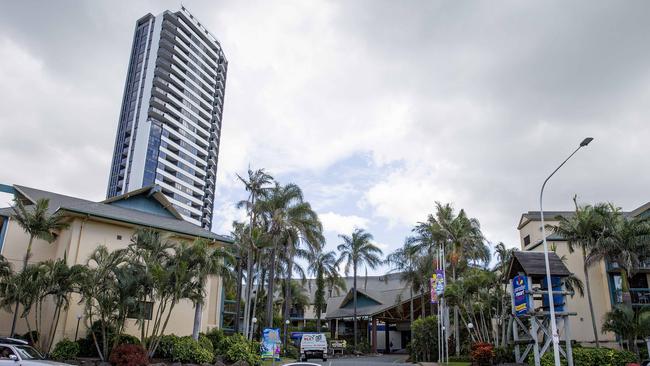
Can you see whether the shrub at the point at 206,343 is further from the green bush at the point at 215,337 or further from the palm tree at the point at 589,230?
the palm tree at the point at 589,230

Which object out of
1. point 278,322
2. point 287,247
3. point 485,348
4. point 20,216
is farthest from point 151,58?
point 485,348

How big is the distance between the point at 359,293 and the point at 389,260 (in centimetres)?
692

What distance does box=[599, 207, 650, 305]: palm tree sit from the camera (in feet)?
102

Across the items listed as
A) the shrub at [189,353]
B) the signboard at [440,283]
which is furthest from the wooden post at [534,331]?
the shrub at [189,353]

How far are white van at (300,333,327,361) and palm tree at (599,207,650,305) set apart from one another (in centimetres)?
2100

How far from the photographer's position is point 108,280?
2384 centimetres

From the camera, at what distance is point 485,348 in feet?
93.9

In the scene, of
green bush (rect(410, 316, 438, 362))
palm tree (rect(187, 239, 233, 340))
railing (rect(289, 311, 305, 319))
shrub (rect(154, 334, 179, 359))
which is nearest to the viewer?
palm tree (rect(187, 239, 233, 340))

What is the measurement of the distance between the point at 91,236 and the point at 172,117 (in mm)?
84248

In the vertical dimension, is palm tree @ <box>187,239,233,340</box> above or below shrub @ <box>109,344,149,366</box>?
above

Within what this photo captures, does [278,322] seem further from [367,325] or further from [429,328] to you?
[429,328]

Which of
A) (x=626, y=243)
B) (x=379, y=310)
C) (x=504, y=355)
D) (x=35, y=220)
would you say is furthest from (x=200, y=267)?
(x=379, y=310)

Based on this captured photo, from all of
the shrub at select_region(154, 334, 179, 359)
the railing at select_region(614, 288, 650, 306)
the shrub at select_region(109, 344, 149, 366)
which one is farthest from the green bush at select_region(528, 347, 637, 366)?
the shrub at select_region(109, 344, 149, 366)

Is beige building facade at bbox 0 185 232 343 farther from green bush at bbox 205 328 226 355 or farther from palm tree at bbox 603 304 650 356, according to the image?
palm tree at bbox 603 304 650 356
